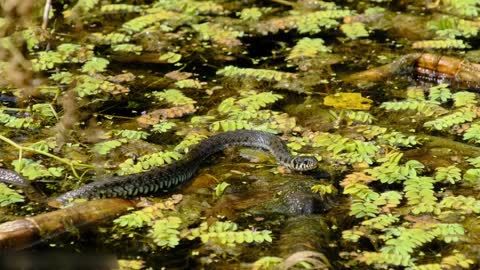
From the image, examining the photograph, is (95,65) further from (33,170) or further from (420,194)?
(420,194)

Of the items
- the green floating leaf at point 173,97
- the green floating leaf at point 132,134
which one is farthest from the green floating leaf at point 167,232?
the green floating leaf at point 173,97

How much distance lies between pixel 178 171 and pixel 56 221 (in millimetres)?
1781

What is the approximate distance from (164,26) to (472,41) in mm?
5324

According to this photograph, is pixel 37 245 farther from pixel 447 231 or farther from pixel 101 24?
pixel 101 24

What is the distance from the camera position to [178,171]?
963cm

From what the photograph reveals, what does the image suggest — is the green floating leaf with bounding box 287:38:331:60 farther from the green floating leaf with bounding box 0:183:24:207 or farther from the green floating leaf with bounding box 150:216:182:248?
the green floating leaf with bounding box 0:183:24:207

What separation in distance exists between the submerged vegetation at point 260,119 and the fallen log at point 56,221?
15cm

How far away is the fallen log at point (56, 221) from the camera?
7.93m

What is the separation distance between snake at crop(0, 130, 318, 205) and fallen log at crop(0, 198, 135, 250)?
0.20 m

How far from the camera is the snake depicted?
9039mm

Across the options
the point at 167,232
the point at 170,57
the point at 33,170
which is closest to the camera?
the point at 167,232

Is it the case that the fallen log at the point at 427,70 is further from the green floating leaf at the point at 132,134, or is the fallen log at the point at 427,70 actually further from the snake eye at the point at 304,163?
the green floating leaf at the point at 132,134

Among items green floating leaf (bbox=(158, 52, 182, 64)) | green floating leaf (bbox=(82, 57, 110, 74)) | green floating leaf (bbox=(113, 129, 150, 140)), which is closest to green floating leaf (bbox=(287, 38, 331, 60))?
green floating leaf (bbox=(158, 52, 182, 64))

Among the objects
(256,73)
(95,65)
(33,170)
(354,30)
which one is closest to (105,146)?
(33,170)
